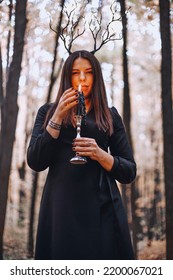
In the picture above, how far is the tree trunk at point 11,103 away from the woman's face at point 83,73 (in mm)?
1805

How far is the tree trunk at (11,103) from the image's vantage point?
123 inches

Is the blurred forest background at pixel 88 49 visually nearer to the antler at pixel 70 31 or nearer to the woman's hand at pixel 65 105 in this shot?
the antler at pixel 70 31

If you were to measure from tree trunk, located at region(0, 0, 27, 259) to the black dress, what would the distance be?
72.4 inches

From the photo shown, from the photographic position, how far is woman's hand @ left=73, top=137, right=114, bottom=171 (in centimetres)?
125

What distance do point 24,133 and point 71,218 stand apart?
5.65 metres

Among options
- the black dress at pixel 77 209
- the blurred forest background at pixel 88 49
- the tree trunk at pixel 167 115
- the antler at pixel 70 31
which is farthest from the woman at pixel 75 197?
the tree trunk at pixel 167 115

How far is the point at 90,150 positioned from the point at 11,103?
2090 millimetres

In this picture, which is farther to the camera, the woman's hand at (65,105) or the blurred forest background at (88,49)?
the blurred forest background at (88,49)

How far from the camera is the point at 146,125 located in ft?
27.2

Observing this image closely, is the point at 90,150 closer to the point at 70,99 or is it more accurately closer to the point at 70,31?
the point at 70,99

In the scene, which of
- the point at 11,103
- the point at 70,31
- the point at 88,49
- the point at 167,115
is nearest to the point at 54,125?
the point at 70,31

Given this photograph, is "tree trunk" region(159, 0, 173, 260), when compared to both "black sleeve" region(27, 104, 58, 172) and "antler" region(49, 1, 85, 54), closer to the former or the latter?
"antler" region(49, 1, 85, 54)

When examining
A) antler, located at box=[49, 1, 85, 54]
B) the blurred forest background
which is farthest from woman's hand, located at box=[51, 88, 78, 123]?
the blurred forest background
